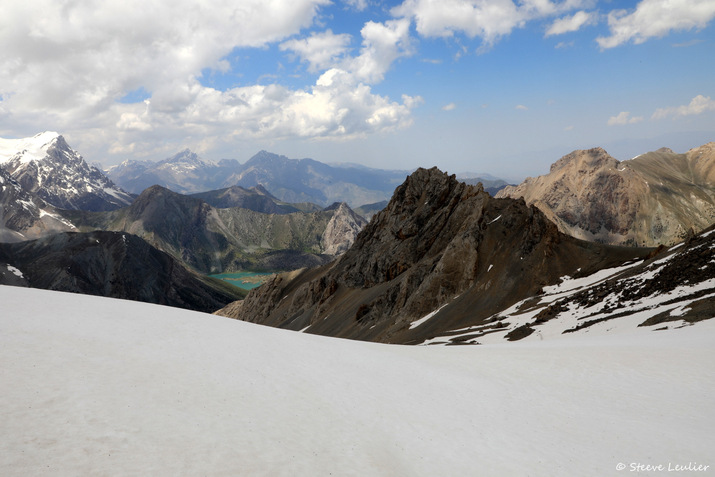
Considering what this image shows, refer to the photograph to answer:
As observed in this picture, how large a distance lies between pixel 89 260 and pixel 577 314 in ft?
708

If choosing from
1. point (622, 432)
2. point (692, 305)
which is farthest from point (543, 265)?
point (622, 432)

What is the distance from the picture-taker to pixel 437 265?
80000mm

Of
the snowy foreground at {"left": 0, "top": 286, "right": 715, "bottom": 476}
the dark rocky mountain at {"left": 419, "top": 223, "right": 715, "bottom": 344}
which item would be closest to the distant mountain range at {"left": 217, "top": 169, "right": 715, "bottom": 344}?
the dark rocky mountain at {"left": 419, "top": 223, "right": 715, "bottom": 344}

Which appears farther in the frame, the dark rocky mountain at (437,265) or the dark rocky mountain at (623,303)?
the dark rocky mountain at (437,265)

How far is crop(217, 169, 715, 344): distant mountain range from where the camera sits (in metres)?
41.5

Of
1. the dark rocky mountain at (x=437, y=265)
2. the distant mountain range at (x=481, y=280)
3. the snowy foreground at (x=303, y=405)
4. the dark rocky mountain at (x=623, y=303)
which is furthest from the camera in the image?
the dark rocky mountain at (x=437, y=265)

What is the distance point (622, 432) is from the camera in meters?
14.6

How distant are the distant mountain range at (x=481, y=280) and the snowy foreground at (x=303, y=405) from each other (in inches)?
677

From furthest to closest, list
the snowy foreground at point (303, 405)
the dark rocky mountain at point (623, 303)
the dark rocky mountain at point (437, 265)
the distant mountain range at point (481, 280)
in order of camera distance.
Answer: the dark rocky mountain at point (437, 265), the distant mountain range at point (481, 280), the dark rocky mountain at point (623, 303), the snowy foreground at point (303, 405)

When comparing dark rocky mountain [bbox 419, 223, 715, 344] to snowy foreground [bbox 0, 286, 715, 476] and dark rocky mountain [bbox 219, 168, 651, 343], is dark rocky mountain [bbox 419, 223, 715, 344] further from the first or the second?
snowy foreground [bbox 0, 286, 715, 476]

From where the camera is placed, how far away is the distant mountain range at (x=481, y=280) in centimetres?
4150

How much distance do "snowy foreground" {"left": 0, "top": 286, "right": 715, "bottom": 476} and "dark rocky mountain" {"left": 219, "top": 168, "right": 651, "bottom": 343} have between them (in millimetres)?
40532

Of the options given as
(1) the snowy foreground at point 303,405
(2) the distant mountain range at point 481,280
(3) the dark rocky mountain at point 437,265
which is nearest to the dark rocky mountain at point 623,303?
(2) the distant mountain range at point 481,280

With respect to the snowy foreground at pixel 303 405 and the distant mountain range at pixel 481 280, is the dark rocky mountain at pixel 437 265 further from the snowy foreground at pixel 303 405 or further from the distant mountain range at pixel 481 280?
the snowy foreground at pixel 303 405
